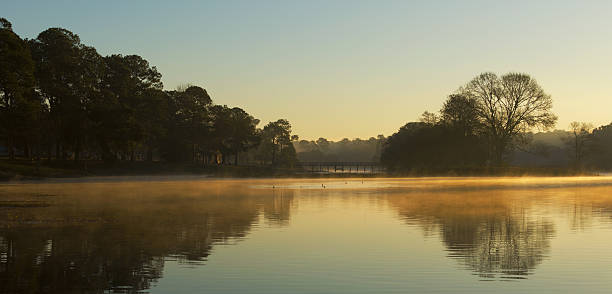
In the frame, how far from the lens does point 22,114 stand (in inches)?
3081

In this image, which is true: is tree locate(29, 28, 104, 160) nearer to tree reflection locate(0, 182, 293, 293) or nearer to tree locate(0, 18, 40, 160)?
tree locate(0, 18, 40, 160)

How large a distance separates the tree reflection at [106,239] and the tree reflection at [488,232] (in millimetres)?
8626

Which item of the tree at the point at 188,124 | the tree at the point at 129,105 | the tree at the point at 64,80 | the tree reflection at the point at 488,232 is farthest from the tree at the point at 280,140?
the tree reflection at the point at 488,232

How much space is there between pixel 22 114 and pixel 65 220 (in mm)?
53385

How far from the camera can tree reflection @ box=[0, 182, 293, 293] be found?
16.6 metres

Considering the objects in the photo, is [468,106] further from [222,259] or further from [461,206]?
[222,259]

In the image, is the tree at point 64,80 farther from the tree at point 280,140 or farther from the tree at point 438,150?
the tree at point 280,140

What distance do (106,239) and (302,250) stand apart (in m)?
8.16

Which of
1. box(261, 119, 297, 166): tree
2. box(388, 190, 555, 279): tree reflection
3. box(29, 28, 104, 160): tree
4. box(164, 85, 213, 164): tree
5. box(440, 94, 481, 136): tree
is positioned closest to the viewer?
box(388, 190, 555, 279): tree reflection

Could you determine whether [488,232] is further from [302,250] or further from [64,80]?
[64,80]

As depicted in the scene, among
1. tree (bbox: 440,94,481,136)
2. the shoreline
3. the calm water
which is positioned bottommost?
the calm water

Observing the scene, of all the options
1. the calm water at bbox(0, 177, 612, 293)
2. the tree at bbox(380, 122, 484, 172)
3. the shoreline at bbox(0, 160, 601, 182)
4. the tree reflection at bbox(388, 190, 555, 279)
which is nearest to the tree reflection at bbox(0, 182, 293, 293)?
the calm water at bbox(0, 177, 612, 293)

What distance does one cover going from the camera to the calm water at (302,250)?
16.1m

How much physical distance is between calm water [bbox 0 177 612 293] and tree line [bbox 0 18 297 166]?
1825 inches
